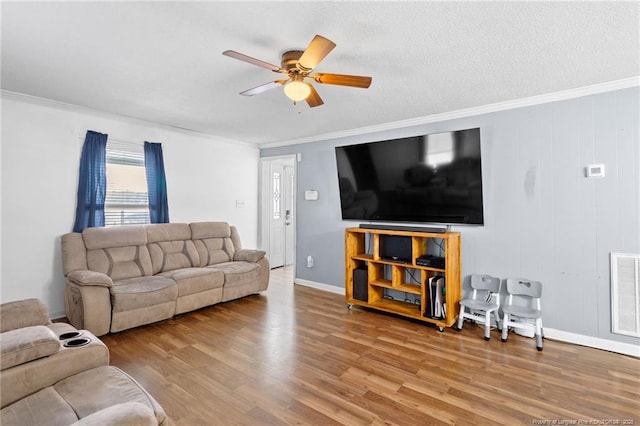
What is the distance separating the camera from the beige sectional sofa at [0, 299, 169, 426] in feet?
4.08

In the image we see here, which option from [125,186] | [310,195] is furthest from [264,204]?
[125,186]

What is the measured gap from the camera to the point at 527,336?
3080mm

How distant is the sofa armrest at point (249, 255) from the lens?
449cm

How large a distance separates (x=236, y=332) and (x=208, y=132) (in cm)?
314

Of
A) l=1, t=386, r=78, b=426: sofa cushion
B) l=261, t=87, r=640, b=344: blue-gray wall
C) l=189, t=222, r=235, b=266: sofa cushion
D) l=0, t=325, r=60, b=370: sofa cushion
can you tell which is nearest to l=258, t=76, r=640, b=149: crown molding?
l=261, t=87, r=640, b=344: blue-gray wall

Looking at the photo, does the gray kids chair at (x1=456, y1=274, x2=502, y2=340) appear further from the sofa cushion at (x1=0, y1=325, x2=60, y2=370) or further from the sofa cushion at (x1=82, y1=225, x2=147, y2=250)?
the sofa cushion at (x1=82, y1=225, x2=147, y2=250)

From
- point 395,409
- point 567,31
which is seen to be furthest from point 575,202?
point 395,409

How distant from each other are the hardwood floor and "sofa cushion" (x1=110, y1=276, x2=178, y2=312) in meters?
0.29

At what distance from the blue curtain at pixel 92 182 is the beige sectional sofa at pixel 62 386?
238 centimetres

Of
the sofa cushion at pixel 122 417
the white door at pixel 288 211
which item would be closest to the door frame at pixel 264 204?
the white door at pixel 288 211

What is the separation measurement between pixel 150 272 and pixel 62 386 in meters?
2.51

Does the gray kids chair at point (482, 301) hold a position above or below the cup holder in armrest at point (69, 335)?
below

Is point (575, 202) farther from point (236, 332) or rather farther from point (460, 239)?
point (236, 332)

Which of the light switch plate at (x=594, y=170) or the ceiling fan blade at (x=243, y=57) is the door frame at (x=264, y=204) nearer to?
the ceiling fan blade at (x=243, y=57)
